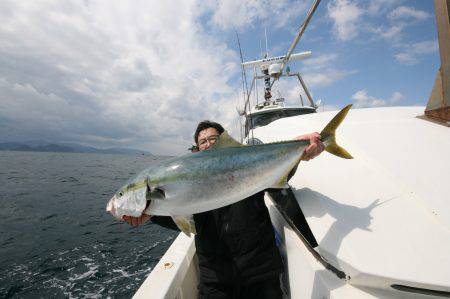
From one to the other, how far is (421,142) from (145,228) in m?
12.8

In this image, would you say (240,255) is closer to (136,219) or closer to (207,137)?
(136,219)

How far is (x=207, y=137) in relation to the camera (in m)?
3.61

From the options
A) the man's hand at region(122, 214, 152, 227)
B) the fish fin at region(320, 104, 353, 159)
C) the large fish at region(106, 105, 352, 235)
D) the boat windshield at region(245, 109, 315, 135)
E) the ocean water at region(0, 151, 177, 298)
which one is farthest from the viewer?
the boat windshield at region(245, 109, 315, 135)

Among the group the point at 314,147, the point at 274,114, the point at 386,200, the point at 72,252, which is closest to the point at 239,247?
the point at 314,147

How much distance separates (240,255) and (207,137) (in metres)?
1.54

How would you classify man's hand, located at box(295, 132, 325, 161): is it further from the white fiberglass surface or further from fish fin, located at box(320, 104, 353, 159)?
the white fiberglass surface

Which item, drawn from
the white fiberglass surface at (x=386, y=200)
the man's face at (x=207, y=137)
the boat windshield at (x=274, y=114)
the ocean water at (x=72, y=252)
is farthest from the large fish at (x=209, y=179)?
the boat windshield at (x=274, y=114)

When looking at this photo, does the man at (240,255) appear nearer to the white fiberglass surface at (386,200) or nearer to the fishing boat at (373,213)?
the fishing boat at (373,213)

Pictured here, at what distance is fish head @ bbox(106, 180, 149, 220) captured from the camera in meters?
2.55

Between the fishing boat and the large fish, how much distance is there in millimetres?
470

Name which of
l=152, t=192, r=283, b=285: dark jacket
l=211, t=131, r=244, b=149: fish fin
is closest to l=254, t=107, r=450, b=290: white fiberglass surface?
l=152, t=192, r=283, b=285: dark jacket

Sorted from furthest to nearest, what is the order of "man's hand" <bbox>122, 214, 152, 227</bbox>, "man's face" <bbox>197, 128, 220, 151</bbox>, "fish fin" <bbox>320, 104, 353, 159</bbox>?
"man's face" <bbox>197, 128, 220, 151</bbox>, "man's hand" <bbox>122, 214, 152, 227</bbox>, "fish fin" <bbox>320, 104, 353, 159</bbox>

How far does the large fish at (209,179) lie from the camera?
2.42 metres

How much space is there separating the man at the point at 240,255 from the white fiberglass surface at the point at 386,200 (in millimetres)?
617
